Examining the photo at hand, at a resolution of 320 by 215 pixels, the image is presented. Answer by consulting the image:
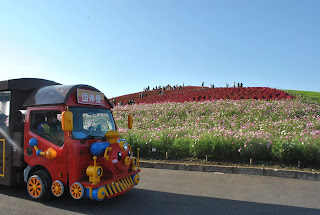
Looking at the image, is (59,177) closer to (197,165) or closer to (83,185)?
(83,185)

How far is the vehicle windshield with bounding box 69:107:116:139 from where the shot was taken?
5.36 meters

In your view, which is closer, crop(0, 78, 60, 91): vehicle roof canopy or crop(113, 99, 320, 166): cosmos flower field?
crop(0, 78, 60, 91): vehicle roof canopy

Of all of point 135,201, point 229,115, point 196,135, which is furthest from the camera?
point 229,115

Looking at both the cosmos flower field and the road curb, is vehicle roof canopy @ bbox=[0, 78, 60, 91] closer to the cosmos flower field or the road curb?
the road curb

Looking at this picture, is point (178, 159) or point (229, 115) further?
point (229, 115)

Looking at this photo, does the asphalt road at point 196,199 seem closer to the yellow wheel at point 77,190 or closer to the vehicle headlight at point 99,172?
the yellow wheel at point 77,190

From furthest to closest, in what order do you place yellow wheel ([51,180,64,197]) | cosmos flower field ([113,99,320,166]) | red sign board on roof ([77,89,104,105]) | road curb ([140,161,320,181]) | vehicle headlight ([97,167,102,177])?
cosmos flower field ([113,99,320,166]) → road curb ([140,161,320,181]) → red sign board on roof ([77,89,104,105]) → yellow wheel ([51,180,64,197]) → vehicle headlight ([97,167,102,177])

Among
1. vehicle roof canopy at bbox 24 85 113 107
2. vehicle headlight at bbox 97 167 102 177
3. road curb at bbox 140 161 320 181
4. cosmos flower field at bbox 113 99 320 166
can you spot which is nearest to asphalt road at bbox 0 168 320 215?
road curb at bbox 140 161 320 181

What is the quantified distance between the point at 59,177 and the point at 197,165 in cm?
488

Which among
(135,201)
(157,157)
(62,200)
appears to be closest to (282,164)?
(157,157)

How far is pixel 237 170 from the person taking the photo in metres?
8.30

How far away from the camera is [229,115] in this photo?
15.5 m

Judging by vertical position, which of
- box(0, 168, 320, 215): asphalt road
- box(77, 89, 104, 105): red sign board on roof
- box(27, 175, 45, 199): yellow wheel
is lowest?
box(0, 168, 320, 215): asphalt road

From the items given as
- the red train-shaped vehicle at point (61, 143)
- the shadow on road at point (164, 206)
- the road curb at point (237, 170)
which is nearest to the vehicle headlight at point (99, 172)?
the red train-shaped vehicle at point (61, 143)
